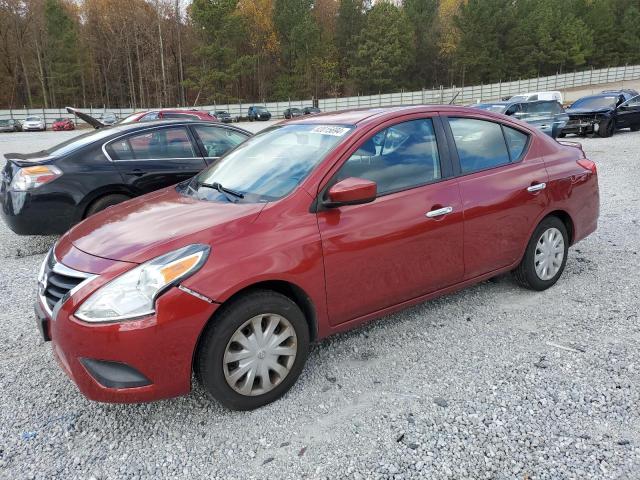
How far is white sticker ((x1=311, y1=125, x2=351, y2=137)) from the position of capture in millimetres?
3273

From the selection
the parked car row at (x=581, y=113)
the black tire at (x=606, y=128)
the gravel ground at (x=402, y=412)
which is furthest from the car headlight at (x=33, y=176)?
the black tire at (x=606, y=128)

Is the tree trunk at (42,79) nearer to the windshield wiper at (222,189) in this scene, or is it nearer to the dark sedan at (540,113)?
the dark sedan at (540,113)

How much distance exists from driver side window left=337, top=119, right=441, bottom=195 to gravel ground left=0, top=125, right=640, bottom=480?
114cm

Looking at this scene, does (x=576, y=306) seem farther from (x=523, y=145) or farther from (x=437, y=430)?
(x=437, y=430)

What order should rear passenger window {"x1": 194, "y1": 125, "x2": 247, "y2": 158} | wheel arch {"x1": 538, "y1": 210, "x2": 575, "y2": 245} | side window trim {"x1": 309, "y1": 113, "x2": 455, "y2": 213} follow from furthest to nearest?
rear passenger window {"x1": 194, "y1": 125, "x2": 247, "y2": 158}
wheel arch {"x1": 538, "y1": 210, "x2": 575, "y2": 245}
side window trim {"x1": 309, "y1": 113, "x2": 455, "y2": 213}

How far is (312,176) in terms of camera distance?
3010 mm

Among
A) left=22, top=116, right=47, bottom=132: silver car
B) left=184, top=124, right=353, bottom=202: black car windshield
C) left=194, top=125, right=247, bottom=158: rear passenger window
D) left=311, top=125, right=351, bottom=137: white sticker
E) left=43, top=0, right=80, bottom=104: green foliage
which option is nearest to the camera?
left=184, top=124, right=353, bottom=202: black car windshield

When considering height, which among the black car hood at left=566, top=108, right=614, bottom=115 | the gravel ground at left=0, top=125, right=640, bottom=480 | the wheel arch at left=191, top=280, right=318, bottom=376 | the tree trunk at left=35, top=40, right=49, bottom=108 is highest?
the tree trunk at left=35, top=40, right=49, bottom=108

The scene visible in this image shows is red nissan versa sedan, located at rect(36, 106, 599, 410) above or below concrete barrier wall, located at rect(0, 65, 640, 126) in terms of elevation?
below

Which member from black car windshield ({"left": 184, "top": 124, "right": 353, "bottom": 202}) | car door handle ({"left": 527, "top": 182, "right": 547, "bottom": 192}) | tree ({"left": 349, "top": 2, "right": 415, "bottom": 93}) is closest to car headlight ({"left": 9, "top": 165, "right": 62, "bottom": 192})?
black car windshield ({"left": 184, "top": 124, "right": 353, "bottom": 202})

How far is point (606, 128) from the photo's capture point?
54.0 ft

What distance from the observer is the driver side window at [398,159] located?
319cm

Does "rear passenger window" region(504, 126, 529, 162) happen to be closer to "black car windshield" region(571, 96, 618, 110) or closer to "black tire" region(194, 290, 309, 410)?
"black tire" region(194, 290, 309, 410)

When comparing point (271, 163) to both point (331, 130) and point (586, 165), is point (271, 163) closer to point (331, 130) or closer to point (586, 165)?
point (331, 130)
